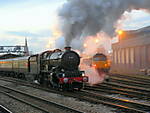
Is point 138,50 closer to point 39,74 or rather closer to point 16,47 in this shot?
point 39,74

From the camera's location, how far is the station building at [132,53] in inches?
1273

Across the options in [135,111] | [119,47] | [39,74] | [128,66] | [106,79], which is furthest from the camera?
[119,47]

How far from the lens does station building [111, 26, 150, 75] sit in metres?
32.3

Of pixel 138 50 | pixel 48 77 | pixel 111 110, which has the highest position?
pixel 138 50

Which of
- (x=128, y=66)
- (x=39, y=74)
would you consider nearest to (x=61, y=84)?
(x=39, y=74)

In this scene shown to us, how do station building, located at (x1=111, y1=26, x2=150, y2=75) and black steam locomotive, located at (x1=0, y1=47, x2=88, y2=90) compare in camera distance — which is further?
station building, located at (x1=111, y1=26, x2=150, y2=75)

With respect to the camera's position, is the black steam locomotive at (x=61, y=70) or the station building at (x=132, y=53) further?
the station building at (x=132, y=53)

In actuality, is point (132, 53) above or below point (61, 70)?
above

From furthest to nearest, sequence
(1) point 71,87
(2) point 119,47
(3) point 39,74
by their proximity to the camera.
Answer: (2) point 119,47
(3) point 39,74
(1) point 71,87

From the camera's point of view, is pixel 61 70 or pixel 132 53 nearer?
pixel 61 70

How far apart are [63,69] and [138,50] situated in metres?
25.4

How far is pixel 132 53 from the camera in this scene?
36.2 metres

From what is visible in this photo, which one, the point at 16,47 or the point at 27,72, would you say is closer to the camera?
the point at 27,72

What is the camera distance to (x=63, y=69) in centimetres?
1199
